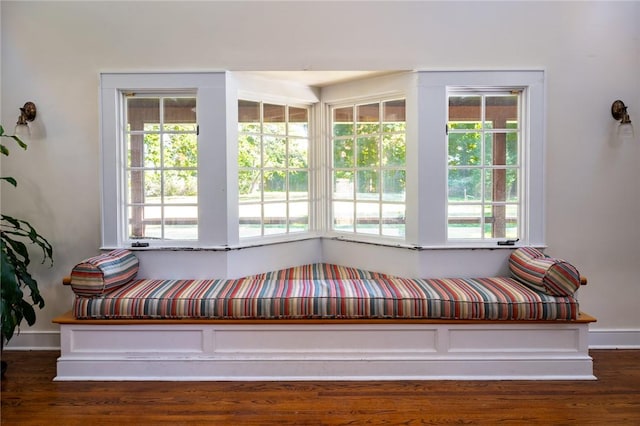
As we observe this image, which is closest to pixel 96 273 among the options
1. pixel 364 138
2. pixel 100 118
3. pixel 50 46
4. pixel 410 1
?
pixel 100 118

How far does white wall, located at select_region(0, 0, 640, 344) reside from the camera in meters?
3.46

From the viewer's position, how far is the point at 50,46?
3484 mm

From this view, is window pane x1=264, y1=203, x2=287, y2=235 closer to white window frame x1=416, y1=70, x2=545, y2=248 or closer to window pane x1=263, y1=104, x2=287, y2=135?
window pane x1=263, y1=104, x2=287, y2=135

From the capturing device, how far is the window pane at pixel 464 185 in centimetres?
359

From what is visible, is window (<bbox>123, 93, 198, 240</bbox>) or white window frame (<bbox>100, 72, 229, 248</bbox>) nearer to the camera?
white window frame (<bbox>100, 72, 229, 248</bbox>)

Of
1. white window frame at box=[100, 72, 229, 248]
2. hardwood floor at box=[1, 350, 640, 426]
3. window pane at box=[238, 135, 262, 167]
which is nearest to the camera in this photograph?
hardwood floor at box=[1, 350, 640, 426]

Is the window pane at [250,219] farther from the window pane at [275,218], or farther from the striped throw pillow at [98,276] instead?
the striped throw pillow at [98,276]

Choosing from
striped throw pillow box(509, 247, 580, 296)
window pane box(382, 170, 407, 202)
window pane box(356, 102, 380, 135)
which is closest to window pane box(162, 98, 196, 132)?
window pane box(356, 102, 380, 135)

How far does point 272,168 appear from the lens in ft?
12.6

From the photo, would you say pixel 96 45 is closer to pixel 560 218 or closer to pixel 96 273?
pixel 96 273

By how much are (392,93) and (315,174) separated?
3.15ft

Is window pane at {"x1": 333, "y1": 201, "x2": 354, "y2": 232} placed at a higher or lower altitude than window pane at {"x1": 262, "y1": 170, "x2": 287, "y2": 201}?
lower

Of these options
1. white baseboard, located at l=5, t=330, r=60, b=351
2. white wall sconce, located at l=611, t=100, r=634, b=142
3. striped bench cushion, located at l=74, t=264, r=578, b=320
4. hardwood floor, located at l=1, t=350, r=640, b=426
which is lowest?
hardwood floor, located at l=1, t=350, r=640, b=426

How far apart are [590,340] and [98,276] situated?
3.58m
